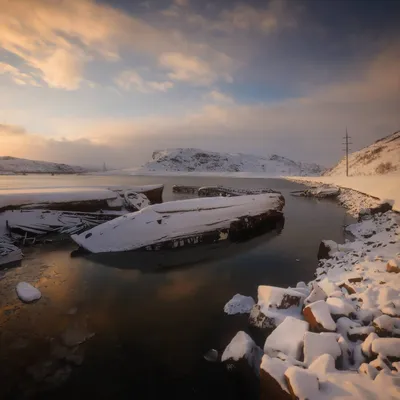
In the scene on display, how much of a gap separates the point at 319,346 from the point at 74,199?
1378cm

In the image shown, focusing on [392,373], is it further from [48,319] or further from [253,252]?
[253,252]

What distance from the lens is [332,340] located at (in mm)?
3922

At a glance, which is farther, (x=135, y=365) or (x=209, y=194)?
(x=209, y=194)

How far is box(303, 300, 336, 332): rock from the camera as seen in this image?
438 centimetres

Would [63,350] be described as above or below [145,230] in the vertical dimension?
below

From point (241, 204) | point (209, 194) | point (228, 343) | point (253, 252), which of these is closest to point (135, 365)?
point (228, 343)

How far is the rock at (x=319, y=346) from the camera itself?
380 centimetres

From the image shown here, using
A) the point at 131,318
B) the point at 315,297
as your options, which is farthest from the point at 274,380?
the point at 131,318

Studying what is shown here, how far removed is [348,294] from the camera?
564cm

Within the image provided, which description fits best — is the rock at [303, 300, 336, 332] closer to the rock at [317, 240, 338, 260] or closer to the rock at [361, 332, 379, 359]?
the rock at [361, 332, 379, 359]

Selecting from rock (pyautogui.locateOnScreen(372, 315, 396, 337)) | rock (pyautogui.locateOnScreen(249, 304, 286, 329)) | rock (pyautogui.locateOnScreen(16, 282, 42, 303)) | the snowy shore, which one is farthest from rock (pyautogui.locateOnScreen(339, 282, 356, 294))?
rock (pyautogui.locateOnScreen(16, 282, 42, 303))

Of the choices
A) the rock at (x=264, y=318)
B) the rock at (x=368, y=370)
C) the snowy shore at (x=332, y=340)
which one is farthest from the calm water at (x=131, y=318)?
the rock at (x=368, y=370)

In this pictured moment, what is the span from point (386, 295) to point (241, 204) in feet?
32.4

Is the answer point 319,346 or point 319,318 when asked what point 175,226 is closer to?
point 319,318
